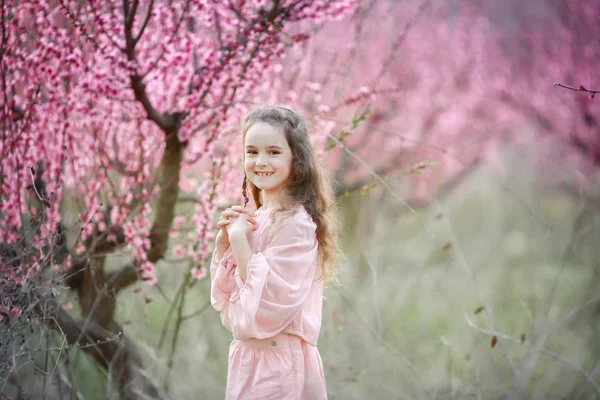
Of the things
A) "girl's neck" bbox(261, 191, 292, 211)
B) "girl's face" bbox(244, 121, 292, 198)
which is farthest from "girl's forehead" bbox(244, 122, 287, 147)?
"girl's neck" bbox(261, 191, 292, 211)

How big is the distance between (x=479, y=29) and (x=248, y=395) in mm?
7382

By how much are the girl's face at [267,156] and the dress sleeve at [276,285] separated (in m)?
0.14

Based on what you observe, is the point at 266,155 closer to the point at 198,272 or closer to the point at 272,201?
the point at 272,201

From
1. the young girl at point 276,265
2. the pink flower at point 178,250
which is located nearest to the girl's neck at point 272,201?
the young girl at point 276,265

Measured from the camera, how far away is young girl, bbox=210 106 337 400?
5.62 ft

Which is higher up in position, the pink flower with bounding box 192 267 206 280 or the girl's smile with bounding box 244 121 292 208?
the girl's smile with bounding box 244 121 292 208

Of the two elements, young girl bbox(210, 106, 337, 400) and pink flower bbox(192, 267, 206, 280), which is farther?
pink flower bbox(192, 267, 206, 280)

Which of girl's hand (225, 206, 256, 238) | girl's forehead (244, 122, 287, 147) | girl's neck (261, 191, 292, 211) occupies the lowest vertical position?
girl's hand (225, 206, 256, 238)

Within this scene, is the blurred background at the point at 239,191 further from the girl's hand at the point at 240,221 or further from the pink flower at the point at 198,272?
the girl's hand at the point at 240,221

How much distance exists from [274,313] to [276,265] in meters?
0.14

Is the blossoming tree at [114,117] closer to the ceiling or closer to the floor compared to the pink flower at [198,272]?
closer to the ceiling

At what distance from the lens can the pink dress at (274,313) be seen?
5.57 ft

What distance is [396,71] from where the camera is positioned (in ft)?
23.5

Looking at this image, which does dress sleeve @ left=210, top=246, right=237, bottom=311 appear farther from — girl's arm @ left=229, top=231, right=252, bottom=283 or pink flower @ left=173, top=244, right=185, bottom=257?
pink flower @ left=173, top=244, right=185, bottom=257
